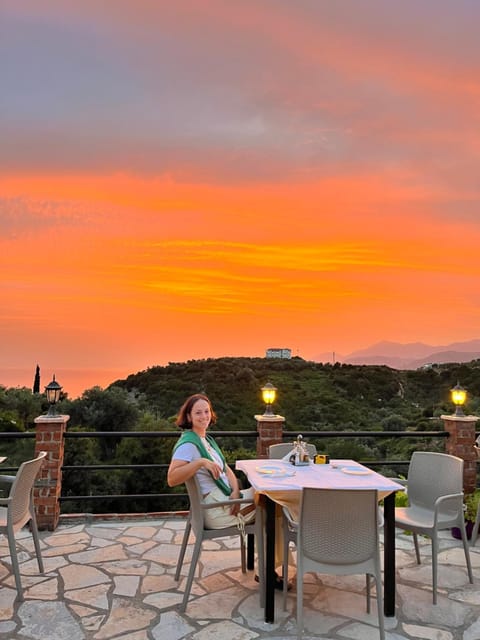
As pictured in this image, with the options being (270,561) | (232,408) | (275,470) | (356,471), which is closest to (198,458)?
(275,470)

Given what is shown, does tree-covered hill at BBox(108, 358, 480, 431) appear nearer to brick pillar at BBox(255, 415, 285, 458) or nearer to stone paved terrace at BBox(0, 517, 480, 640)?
brick pillar at BBox(255, 415, 285, 458)

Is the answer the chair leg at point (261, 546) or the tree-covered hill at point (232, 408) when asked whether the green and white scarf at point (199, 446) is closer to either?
the chair leg at point (261, 546)

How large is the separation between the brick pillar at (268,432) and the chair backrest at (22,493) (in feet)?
7.27

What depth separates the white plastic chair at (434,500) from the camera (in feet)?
10.2

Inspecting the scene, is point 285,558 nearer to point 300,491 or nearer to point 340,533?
point 300,491

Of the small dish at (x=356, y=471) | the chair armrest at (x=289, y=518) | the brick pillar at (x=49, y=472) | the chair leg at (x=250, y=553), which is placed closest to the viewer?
the chair armrest at (x=289, y=518)

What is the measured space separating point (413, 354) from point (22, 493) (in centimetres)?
995

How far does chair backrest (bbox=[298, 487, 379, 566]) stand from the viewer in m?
2.42

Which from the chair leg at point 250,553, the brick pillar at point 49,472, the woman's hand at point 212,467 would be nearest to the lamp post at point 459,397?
the chair leg at point 250,553

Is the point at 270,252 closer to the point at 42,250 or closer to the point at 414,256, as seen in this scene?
the point at 414,256

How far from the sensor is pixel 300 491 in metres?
2.80

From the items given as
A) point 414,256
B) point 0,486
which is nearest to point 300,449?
point 0,486

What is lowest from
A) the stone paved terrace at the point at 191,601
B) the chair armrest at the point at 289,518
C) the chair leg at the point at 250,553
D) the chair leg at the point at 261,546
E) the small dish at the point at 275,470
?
the stone paved terrace at the point at 191,601

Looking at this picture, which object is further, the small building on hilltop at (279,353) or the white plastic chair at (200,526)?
the small building on hilltop at (279,353)
